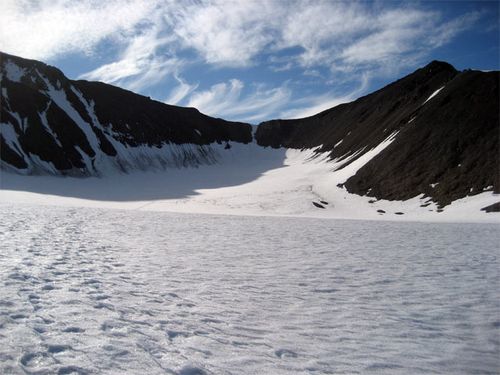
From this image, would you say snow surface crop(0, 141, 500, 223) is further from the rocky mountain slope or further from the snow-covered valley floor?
the snow-covered valley floor

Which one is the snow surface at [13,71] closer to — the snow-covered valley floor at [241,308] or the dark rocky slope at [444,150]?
the dark rocky slope at [444,150]

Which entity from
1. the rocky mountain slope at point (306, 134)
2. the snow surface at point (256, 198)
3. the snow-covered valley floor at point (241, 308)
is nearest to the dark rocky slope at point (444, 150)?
the rocky mountain slope at point (306, 134)

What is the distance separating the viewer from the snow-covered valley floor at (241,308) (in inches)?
195

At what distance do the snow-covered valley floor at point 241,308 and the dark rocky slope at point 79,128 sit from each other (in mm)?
52297

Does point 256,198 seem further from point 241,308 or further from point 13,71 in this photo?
point 13,71

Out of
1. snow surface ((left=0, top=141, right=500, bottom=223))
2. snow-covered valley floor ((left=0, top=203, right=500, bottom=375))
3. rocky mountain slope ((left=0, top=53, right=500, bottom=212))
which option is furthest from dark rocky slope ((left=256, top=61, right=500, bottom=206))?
snow-covered valley floor ((left=0, top=203, right=500, bottom=375))

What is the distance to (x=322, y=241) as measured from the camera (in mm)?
15023

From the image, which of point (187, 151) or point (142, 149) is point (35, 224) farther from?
point (187, 151)

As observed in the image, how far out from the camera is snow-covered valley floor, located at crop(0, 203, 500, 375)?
4.95 m

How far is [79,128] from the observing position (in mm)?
72125

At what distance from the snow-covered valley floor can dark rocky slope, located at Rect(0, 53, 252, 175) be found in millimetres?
52297

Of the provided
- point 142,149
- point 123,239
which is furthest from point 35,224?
point 142,149

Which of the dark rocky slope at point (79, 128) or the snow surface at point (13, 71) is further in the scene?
the snow surface at point (13, 71)

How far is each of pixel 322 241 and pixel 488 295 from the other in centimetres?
736
